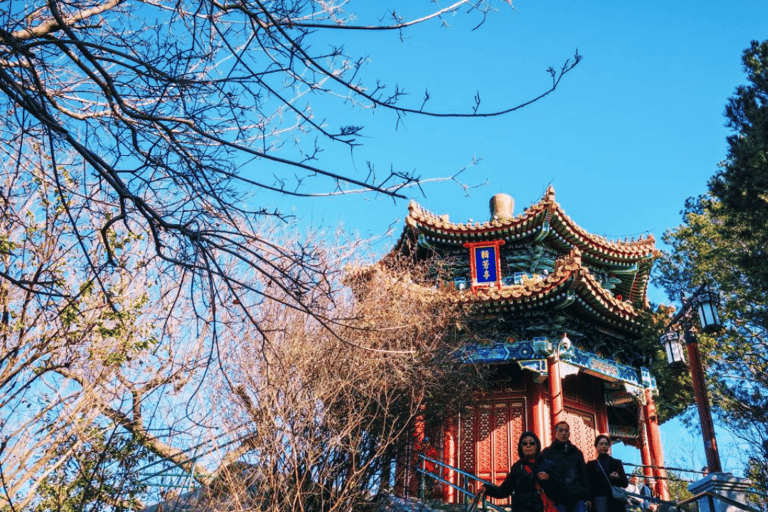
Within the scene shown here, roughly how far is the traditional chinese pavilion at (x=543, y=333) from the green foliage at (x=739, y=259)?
1868mm

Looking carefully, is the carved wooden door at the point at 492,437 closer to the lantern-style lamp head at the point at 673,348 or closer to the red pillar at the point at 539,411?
the red pillar at the point at 539,411

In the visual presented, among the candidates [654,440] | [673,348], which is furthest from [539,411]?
[654,440]

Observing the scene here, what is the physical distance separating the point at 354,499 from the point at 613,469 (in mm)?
2554

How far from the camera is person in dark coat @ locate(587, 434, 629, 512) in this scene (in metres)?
5.52

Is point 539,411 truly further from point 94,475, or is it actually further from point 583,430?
point 94,475

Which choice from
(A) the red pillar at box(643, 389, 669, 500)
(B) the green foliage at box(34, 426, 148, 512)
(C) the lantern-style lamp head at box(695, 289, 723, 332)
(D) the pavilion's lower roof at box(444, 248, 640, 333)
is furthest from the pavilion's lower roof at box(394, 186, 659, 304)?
(B) the green foliage at box(34, 426, 148, 512)

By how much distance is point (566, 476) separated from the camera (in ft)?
16.5

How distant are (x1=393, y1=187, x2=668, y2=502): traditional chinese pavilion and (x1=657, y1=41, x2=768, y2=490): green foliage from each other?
Answer: 1.87 m

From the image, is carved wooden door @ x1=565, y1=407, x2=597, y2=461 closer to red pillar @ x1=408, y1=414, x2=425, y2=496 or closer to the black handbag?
red pillar @ x1=408, y1=414, x2=425, y2=496

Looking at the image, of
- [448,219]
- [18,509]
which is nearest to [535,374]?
[448,219]

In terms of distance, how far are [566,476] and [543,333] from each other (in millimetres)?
6128

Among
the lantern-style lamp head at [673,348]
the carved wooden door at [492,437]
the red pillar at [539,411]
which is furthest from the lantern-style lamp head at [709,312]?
the carved wooden door at [492,437]

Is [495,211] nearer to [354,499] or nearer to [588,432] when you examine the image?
[588,432]

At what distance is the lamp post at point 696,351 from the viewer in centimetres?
825
